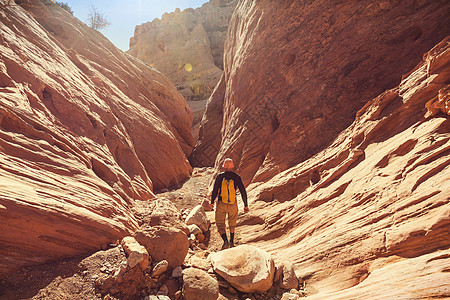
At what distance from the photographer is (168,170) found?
12633 mm

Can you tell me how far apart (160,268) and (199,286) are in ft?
2.22

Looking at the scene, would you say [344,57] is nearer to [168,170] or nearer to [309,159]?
[309,159]

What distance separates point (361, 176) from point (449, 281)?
9.05 ft

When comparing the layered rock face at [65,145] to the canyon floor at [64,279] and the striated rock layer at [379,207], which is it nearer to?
the canyon floor at [64,279]

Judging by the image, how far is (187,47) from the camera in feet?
141

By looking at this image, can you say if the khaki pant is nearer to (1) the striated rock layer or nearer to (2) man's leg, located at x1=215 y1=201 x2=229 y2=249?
(2) man's leg, located at x1=215 y1=201 x2=229 y2=249

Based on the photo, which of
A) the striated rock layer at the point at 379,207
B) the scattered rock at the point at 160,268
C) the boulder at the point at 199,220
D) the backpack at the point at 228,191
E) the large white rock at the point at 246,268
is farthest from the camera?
the boulder at the point at 199,220

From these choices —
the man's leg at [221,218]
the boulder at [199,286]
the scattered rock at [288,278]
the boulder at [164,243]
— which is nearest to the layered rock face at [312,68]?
the man's leg at [221,218]

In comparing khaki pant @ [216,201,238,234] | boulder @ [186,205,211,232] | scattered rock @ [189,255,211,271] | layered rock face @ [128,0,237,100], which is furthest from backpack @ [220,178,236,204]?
layered rock face @ [128,0,237,100]

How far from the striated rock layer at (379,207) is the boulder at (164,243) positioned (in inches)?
84.3

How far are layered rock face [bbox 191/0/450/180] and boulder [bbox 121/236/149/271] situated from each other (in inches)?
221

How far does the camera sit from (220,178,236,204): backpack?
5.56 meters

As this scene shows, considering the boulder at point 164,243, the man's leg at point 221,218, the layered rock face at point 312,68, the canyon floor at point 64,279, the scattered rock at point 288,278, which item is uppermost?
the layered rock face at point 312,68

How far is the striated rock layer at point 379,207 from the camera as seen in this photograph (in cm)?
290
